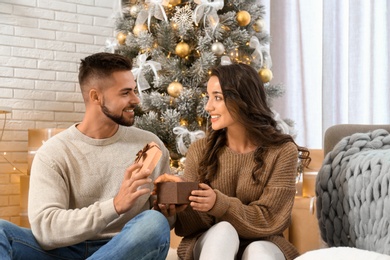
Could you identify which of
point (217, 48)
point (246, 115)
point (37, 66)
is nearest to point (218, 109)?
point (246, 115)

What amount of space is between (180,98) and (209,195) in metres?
1.32

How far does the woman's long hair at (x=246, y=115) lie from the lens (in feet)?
5.91

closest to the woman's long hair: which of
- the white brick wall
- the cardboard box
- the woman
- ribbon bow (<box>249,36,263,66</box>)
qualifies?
the woman

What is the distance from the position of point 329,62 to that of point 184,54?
1.42 m

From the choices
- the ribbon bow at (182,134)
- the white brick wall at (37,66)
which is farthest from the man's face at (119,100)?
the white brick wall at (37,66)

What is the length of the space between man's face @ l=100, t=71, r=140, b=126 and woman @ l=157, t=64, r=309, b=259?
234 mm

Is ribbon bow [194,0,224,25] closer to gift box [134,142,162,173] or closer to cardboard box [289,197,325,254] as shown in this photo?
cardboard box [289,197,325,254]

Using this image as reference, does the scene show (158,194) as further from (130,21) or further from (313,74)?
(313,74)

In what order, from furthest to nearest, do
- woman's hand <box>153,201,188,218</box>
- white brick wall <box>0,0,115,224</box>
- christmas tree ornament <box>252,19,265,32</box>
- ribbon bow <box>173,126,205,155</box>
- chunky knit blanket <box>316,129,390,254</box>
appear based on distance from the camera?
white brick wall <box>0,0,115,224</box>, christmas tree ornament <box>252,19,265,32</box>, ribbon bow <box>173,126,205,155</box>, woman's hand <box>153,201,188,218</box>, chunky knit blanket <box>316,129,390,254</box>

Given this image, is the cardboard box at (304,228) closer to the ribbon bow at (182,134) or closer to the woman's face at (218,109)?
the ribbon bow at (182,134)

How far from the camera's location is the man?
166 centimetres

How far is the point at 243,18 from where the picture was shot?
3062mm

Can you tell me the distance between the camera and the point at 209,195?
1648 mm

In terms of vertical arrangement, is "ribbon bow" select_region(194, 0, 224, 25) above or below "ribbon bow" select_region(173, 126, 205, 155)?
above
